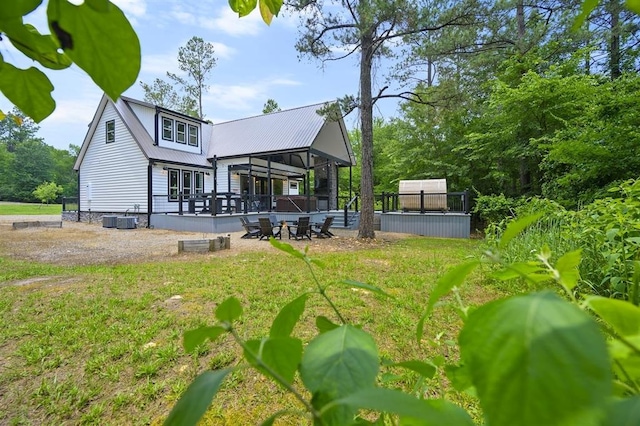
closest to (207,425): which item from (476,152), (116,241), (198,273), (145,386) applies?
(145,386)

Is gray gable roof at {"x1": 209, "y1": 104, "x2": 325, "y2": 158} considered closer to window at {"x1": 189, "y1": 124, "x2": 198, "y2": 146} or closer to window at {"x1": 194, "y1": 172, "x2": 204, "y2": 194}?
window at {"x1": 189, "y1": 124, "x2": 198, "y2": 146}

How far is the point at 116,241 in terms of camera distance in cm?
1088

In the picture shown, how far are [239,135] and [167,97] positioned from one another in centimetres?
1736

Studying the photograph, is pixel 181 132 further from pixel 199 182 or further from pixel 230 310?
pixel 230 310

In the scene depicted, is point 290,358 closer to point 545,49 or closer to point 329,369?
point 329,369

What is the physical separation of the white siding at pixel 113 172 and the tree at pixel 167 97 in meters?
14.8

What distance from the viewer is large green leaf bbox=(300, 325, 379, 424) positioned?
0.35m

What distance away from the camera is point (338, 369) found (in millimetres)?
362

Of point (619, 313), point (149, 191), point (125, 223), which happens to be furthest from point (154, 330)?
point (149, 191)

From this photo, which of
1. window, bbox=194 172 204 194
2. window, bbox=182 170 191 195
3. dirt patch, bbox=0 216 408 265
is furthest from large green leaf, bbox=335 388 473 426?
window, bbox=194 172 204 194

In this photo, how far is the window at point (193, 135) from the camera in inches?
746

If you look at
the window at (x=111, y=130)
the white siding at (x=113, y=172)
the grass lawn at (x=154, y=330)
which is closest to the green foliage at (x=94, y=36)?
the grass lawn at (x=154, y=330)

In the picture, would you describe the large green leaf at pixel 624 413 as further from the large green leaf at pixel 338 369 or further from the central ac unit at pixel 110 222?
the central ac unit at pixel 110 222

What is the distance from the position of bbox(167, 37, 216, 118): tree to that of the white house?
479 inches
